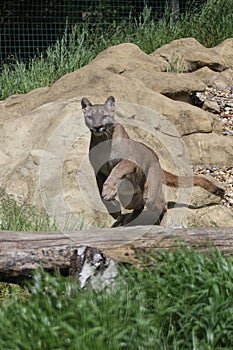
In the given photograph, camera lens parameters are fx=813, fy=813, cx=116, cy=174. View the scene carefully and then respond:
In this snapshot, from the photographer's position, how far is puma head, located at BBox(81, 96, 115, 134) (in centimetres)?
687

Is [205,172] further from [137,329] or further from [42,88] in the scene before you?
[137,329]

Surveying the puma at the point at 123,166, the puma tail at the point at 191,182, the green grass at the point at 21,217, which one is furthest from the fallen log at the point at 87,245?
the puma tail at the point at 191,182

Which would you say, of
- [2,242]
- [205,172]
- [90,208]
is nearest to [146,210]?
[90,208]

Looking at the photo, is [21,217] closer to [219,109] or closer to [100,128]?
[100,128]

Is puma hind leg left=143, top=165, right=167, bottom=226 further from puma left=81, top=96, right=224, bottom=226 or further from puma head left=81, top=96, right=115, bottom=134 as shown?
puma head left=81, top=96, right=115, bottom=134

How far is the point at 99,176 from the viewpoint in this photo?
700 centimetres

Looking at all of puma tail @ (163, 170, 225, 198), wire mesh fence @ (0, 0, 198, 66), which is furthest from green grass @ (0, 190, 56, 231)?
wire mesh fence @ (0, 0, 198, 66)

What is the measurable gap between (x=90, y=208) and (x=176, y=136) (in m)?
1.97

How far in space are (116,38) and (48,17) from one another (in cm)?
116

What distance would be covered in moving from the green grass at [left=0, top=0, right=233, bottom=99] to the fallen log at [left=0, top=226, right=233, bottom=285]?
588cm

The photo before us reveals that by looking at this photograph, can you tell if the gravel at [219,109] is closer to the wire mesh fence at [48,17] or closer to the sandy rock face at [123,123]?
the sandy rock face at [123,123]

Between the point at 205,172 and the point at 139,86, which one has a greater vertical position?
the point at 139,86

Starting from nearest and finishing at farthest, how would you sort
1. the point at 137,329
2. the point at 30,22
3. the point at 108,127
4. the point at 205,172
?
the point at 137,329
the point at 108,127
the point at 205,172
the point at 30,22

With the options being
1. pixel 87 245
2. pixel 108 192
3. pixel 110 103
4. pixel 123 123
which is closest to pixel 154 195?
pixel 108 192
